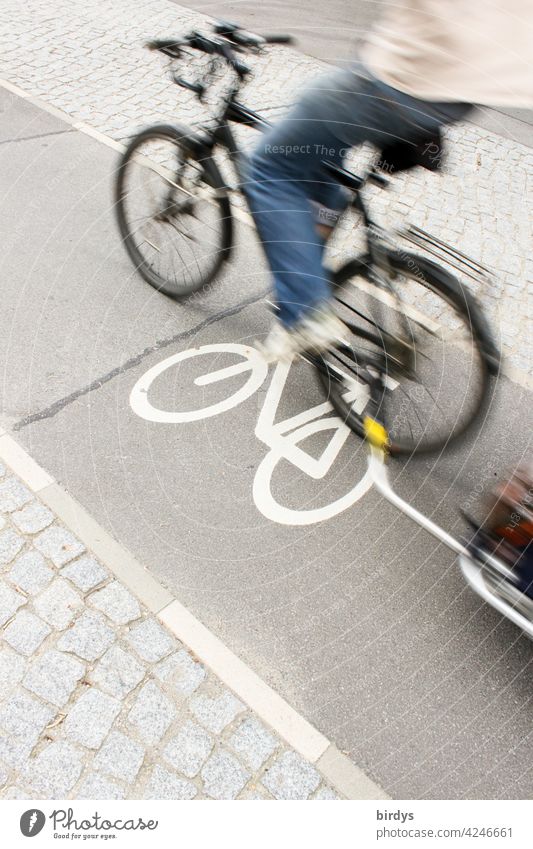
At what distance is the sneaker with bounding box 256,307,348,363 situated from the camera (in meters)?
3.27

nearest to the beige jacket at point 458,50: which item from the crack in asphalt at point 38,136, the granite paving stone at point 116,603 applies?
the granite paving stone at point 116,603

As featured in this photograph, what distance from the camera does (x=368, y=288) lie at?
3314 mm

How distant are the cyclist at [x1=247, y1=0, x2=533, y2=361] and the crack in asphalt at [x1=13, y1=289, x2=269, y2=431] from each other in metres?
0.80

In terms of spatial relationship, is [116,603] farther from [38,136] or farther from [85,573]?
[38,136]

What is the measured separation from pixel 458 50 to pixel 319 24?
783 centimetres

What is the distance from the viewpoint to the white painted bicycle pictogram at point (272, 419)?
3.35 m

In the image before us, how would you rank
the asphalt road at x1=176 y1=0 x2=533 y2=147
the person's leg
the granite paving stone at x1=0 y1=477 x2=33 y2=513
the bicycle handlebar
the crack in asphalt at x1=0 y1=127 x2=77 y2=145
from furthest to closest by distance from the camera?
1. the asphalt road at x1=176 y1=0 x2=533 y2=147
2. the crack in asphalt at x1=0 y1=127 x2=77 y2=145
3. the bicycle handlebar
4. the granite paving stone at x1=0 y1=477 x2=33 y2=513
5. the person's leg

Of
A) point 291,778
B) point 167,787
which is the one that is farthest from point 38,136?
point 291,778

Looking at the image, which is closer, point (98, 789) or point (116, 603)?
point (98, 789)

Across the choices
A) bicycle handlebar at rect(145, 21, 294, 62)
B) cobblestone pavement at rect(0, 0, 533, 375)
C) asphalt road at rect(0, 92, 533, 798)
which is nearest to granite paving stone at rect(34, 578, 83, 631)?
asphalt road at rect(0, 92, 533, 798)

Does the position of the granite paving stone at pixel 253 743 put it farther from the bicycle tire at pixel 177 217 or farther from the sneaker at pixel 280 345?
the bicycle tire at pixel 177 217

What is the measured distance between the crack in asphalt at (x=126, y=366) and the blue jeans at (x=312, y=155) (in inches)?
39.9

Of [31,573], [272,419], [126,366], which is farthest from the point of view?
[126,366]

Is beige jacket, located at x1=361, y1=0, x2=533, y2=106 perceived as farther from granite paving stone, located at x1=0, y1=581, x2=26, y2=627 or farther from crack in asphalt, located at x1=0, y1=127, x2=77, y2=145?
crack in asphalt, located at x1=0, y1=127, x2=77, y2=145
